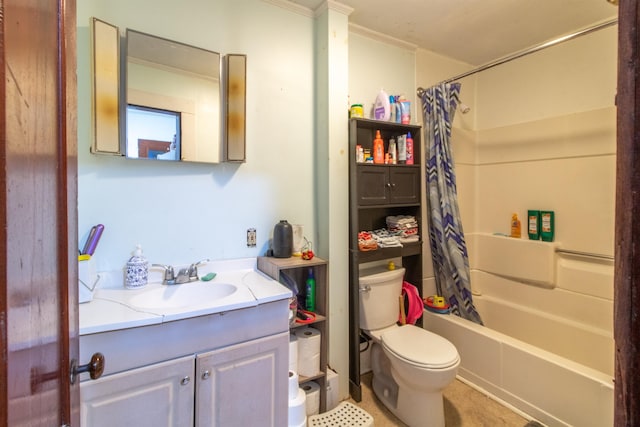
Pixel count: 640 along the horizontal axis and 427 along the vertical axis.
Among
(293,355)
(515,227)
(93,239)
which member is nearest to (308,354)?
(293,355)

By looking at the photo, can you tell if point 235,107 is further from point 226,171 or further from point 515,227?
point 515,227

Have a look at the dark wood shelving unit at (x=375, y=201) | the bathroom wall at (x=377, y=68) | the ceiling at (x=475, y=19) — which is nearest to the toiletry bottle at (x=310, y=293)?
the dark wood shelving unit at (x=375, y=201)

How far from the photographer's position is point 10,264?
1.06 ft

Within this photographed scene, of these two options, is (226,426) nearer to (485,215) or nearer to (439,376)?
(439,376)

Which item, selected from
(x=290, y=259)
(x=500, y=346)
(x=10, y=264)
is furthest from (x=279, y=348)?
(x=500, y=346)

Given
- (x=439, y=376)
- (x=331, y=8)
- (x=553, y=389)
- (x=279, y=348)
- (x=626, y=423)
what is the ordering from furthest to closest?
(x=331, y=8), (x=553, y=389), (x=439, y=376), (x=279, y=348), (x=626, y=423)

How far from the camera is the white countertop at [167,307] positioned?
101 centimetres

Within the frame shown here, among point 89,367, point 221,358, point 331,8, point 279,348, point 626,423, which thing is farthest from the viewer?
point 331,8

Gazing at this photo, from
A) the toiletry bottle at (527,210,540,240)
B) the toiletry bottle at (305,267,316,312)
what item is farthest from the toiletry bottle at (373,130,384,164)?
the toiletry bottle at (527,210,540,240)

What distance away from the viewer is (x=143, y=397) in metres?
1.04

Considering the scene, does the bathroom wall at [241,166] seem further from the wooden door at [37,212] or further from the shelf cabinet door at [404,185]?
the wooden door at [37,212]

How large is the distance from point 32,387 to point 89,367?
25cm

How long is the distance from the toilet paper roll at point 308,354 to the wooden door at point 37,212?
3.89 feet

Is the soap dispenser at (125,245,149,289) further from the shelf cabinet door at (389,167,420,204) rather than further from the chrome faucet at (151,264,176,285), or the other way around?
the shelf cabinet door at (389,167,420,204)
